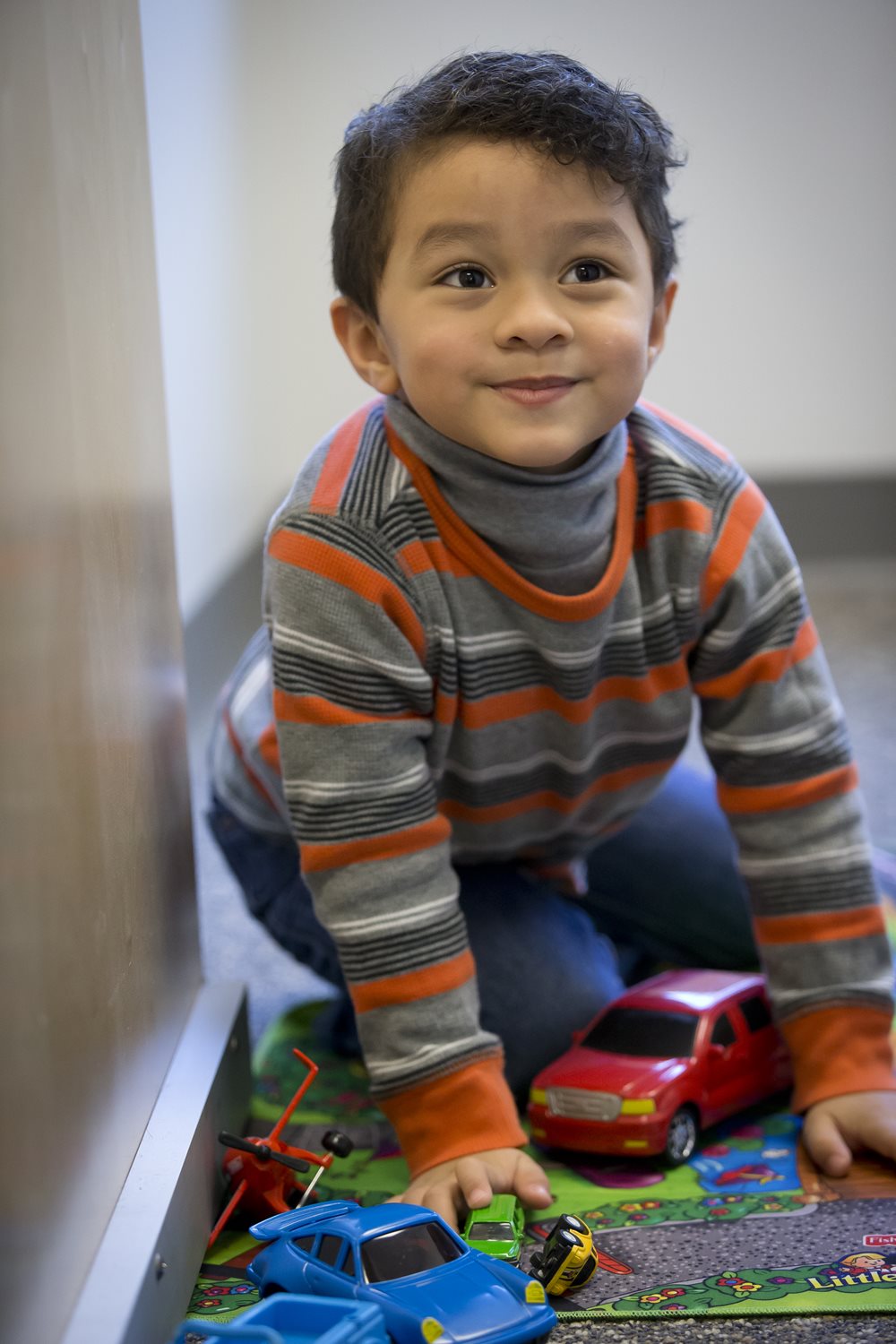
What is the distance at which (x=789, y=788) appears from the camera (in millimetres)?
829

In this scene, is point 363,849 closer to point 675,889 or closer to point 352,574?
point 352,574

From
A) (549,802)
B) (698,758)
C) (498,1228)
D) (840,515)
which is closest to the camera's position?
(498,1228)

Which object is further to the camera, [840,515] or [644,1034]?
[840,515]

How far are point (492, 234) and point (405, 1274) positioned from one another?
46 cm

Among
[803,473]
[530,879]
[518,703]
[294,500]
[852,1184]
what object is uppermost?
[803,473]

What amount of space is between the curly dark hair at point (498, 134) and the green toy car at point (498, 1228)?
0.46 m

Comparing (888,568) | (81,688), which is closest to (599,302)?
(81,688)

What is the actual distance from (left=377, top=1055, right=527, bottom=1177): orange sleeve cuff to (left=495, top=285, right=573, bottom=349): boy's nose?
36 centimetres

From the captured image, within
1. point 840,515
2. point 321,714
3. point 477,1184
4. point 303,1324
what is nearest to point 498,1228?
point 477,1184

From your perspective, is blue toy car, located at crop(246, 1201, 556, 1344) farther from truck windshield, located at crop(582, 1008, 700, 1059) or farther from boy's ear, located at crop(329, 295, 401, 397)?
boy's ear, located at crop(329, 295, 401, 397)

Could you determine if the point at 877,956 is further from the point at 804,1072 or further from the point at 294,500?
the point at 294,500

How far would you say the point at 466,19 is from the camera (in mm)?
2016

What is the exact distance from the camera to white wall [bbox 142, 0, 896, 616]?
1.93 meters

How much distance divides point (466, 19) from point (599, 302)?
4.86 feet
